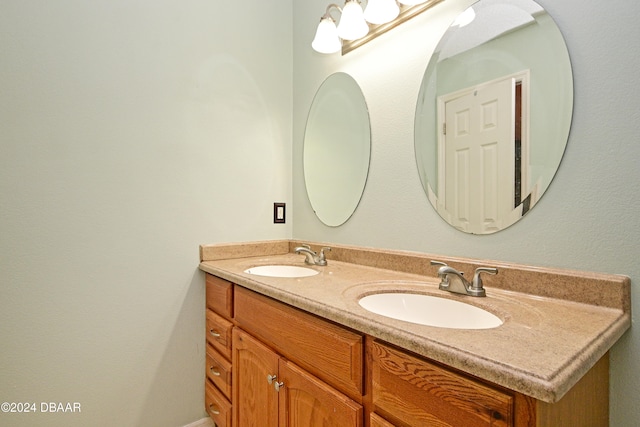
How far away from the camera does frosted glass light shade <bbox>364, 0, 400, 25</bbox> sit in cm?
→ 124

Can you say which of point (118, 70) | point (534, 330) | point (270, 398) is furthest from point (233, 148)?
point (534, 330)

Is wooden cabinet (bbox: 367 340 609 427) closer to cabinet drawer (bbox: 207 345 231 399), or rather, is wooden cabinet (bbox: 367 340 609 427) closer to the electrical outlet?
cabinet drawer (bbox: 207 345 231 399)

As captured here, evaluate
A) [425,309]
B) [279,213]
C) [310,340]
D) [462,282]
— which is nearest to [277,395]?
[310,340]

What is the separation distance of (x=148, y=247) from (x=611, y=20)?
1.77 m

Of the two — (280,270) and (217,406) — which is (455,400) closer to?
(280,270)

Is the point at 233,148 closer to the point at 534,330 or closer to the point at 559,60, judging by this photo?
the point at 559,60

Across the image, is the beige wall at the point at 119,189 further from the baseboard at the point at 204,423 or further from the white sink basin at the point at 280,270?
the white sink basin at the point at 280,270

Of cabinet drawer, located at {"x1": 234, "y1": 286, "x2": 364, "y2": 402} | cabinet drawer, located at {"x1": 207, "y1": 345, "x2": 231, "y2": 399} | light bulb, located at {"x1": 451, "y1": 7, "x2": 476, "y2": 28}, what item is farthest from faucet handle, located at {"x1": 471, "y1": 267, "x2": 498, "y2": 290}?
cabinet drawer, located at {"x1": 207, "y1": 345, "x2": 231, "y2": 399}

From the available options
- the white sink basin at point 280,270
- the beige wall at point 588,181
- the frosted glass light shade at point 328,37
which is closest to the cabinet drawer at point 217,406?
the white sink basin at point 280,270

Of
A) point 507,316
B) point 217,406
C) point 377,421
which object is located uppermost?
point 507,316

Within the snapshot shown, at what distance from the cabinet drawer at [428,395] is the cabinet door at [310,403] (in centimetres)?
10

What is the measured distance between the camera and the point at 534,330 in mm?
651

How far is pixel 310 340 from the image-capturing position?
906 millimetres

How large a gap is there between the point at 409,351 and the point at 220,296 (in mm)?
990
